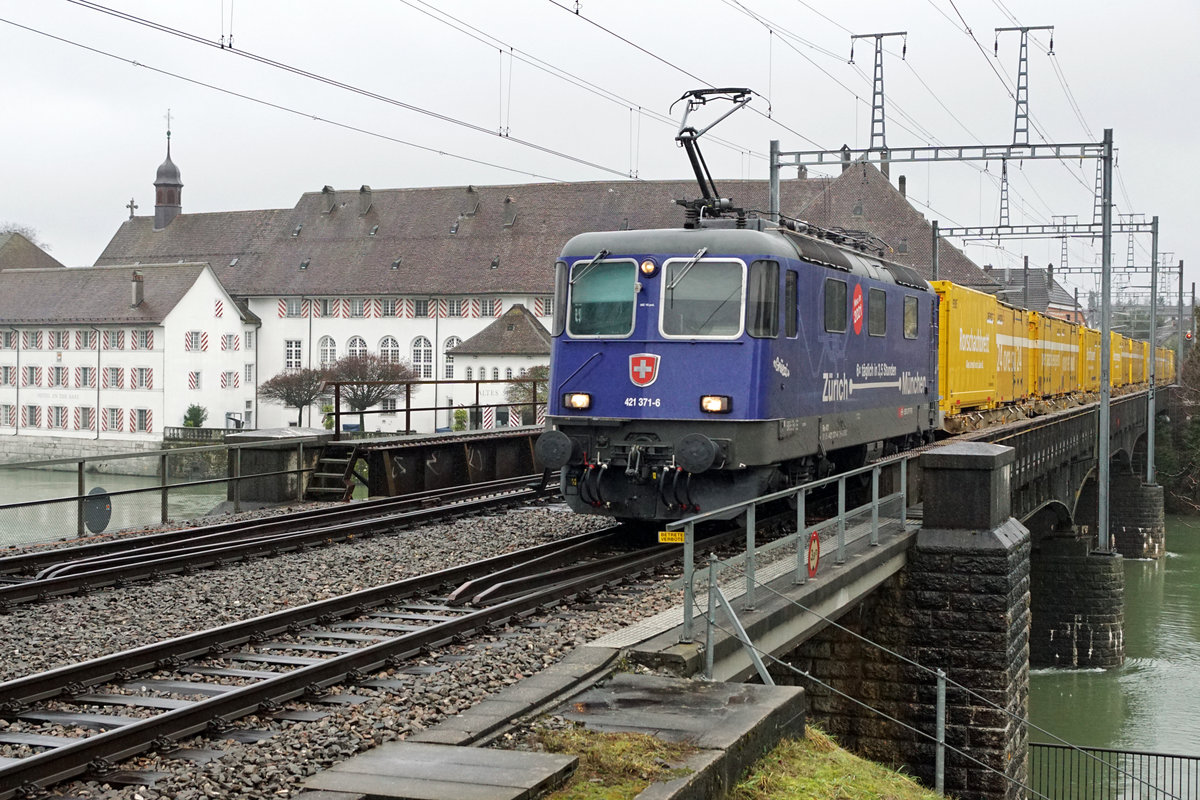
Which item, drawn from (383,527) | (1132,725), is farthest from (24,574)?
(1132,725)

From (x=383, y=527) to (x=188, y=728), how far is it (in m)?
9.10

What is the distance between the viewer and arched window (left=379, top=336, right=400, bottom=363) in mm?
80625

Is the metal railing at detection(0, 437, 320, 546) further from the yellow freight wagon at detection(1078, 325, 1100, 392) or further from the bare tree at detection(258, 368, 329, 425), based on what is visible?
the yellow freight wagon at detection(1078, 325, 1100, 392)

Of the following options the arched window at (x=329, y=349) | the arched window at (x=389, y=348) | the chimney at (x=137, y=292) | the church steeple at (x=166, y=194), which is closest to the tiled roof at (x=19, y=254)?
the church steeple at (x=166, y=194)

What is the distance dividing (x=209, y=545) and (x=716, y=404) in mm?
5416

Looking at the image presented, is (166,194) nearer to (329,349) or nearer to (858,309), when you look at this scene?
(329,349)

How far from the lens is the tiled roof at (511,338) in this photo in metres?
73.6

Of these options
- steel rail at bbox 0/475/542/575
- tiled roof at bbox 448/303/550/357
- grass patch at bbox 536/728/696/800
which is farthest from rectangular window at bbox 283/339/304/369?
grass patch at bbox 536/728/696/800

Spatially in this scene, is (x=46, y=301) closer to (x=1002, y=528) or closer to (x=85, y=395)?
(x=85, y=395)

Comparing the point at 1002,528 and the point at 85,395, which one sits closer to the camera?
the point at 1002,528

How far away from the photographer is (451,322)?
79.6 metres

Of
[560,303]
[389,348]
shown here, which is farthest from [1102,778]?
[389,348]

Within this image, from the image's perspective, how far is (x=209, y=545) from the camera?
14.4 m

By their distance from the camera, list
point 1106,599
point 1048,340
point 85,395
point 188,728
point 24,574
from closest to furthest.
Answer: point 188,728
point 24,574
point 1106,599
point 1048,340
point 85,395
